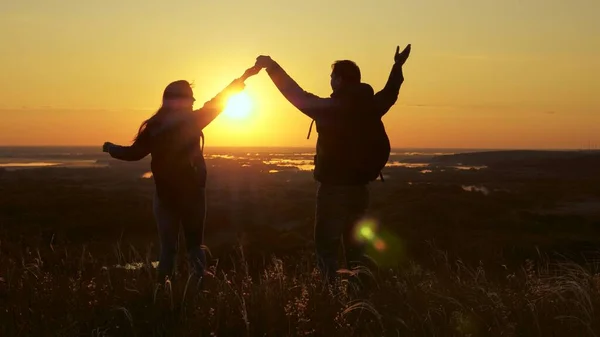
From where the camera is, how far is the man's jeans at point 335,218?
15.5 ft

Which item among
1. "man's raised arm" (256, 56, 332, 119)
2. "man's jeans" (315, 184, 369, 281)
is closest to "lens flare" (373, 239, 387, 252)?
"man's jeans" (315, 184, 369, 281)

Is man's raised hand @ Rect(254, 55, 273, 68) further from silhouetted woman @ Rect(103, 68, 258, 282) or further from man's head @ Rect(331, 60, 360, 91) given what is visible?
man's head @ Rect(331, 60, 360, 91)

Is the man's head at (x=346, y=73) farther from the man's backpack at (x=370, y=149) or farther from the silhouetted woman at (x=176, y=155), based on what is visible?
the silhouetted woman at (x=176, y=155)

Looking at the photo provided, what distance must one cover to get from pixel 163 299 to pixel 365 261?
5.45 feet

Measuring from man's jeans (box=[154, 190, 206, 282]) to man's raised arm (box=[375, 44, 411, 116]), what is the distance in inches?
68.9

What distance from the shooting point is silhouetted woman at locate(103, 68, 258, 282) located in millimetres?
5211

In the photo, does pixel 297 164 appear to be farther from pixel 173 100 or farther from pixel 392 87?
pixel 392 87

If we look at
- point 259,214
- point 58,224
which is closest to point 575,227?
point 259,214

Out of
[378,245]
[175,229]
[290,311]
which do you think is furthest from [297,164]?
[290,311]

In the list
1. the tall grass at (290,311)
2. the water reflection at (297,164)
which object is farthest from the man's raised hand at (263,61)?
the water reflection at (297,164)

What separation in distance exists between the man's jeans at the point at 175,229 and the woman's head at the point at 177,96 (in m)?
0.79

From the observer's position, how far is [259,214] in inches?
1067

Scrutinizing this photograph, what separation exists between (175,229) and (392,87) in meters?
2.26

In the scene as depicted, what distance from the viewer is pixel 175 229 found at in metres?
5.34
